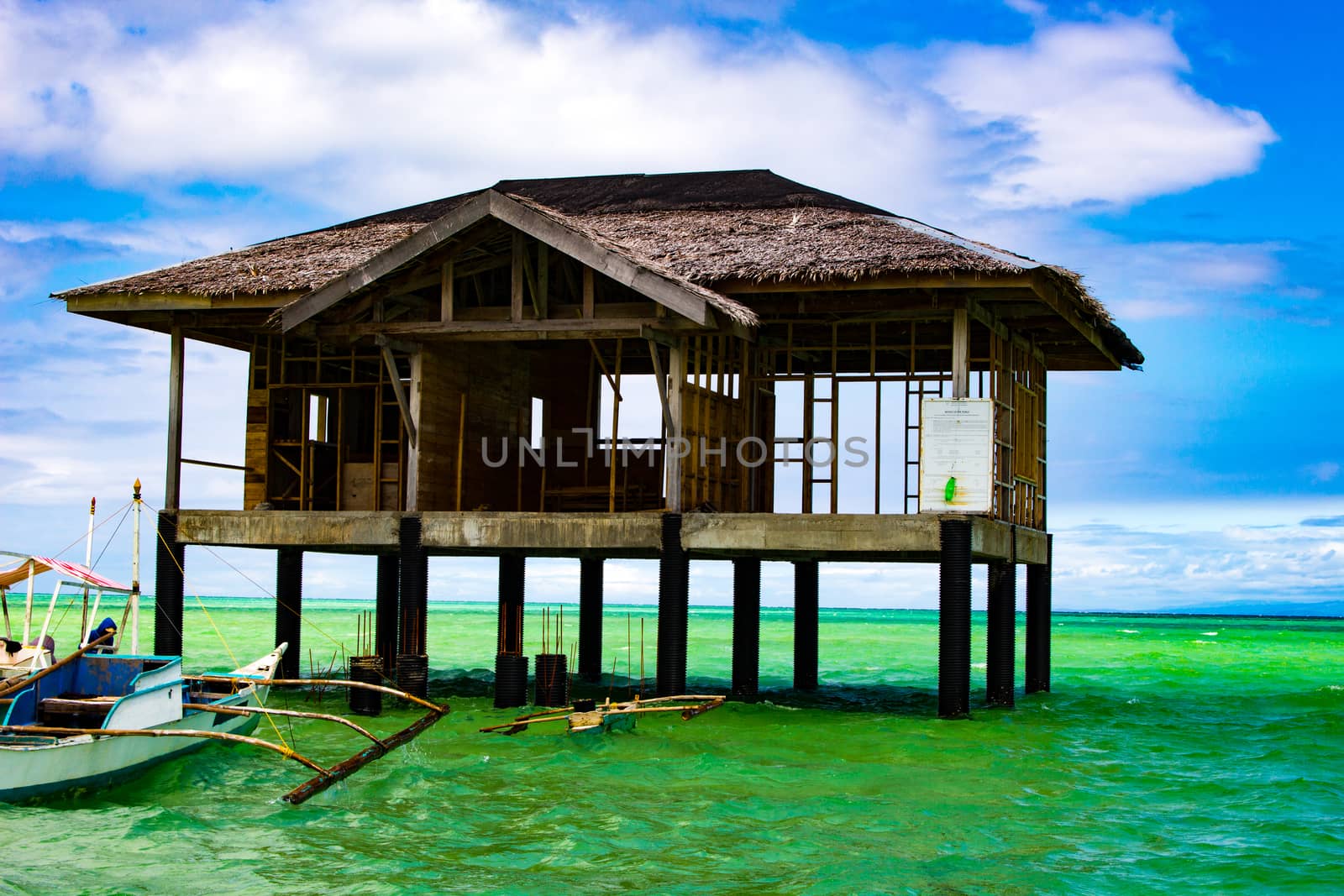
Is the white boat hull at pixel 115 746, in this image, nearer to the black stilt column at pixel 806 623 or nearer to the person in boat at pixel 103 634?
the person in boat at pixel 103 634

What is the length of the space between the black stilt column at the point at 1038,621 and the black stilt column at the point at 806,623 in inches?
164

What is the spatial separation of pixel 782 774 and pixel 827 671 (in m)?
22.3

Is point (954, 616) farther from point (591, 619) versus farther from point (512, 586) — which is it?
point (591, 619)

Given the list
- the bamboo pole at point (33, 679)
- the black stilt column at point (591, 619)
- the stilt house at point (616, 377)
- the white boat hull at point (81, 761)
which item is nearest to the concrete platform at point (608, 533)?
the stilt house at point (616, 377)

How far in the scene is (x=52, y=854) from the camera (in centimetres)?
1355

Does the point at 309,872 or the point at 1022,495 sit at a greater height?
the point at 1022,495

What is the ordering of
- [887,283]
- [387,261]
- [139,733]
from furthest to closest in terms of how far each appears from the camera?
[387,261]
[887,283]
[139,733]

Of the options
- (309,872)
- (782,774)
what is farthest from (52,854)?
(782,774)

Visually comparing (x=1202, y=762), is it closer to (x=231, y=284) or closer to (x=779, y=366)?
(x=779, y=366)

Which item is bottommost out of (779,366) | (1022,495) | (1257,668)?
(1257,668)

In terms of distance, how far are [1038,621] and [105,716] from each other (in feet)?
56.0

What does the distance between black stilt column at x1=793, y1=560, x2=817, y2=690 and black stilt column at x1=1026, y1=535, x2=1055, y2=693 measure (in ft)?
13.7

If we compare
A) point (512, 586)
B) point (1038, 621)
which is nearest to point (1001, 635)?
point (1038, 621)

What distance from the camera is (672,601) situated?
67.1ft
